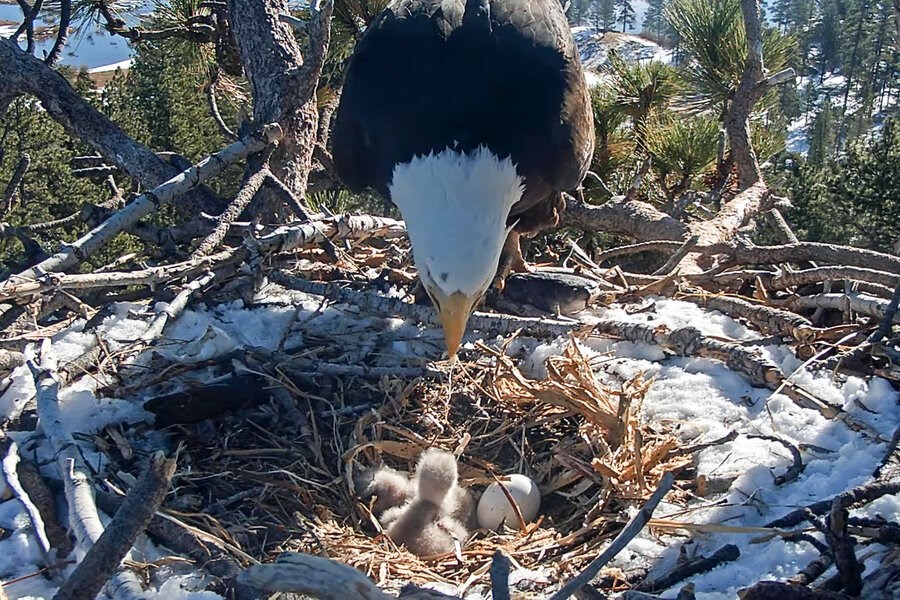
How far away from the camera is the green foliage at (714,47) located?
18.4 ft

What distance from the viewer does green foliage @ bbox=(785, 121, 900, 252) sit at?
7.99 metres

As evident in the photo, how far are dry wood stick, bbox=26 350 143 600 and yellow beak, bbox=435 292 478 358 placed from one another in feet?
3.46

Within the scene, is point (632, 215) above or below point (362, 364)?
above

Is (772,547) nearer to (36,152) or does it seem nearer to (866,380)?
(866,380)

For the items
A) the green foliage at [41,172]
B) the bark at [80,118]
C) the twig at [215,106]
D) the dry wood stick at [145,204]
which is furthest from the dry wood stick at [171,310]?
the green foliage at [41,172]

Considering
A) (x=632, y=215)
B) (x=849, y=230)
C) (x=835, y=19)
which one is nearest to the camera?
(x=632, y=215)

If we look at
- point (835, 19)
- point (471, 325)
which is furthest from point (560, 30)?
point (835, 19)

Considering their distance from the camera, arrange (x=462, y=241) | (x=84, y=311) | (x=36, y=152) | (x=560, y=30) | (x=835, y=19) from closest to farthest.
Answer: (x=462, y=241), (x=84, y=311), (x=560, y=30), (x=36, y=152), (x=835, y=19)

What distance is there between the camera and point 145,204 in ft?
10.3

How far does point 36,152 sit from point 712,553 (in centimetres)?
924

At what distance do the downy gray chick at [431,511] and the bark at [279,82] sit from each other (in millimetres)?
2110

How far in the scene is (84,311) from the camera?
2.82m

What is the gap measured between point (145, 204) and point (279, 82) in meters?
1.30

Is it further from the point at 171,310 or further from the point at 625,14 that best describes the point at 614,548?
the point at 625,14
